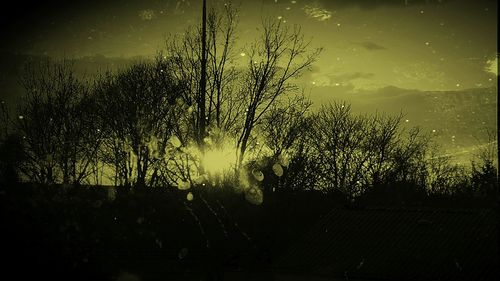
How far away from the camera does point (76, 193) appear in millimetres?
44375

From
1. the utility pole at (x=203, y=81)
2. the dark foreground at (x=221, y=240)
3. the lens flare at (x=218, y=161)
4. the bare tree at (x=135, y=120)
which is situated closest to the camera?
the dark foreground at (x=221, y=240)

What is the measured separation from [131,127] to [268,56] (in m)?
22.0

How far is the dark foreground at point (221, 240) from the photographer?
26.6 meters

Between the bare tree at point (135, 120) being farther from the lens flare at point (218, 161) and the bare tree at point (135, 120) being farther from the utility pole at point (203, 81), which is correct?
the utility pole at point (203, 81)

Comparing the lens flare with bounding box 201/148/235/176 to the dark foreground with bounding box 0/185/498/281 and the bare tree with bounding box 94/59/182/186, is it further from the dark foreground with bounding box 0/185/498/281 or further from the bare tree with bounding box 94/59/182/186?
the bare tree with bounding box 94/59/182/186

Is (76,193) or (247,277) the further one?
(76,193)

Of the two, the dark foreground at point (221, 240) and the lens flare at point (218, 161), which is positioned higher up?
the lens flare at point (218, 161)

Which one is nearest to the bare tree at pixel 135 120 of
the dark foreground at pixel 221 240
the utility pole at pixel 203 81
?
the dark foreground at pixel 221 240

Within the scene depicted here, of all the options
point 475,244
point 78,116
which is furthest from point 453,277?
point 78,116

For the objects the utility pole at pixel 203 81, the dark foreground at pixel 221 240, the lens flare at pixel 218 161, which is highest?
the utility pole at pixel 203 81

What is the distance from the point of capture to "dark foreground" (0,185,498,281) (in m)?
26.6

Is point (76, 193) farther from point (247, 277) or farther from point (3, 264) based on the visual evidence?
point (3, 264)

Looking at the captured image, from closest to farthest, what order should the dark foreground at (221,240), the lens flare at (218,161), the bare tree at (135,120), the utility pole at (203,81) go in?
1. the dark foreground at (221,240)
2. the utility pole at (203,81)
3. the lens flare at (218,161)
4. the bare tree at (135,120)

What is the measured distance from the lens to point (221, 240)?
43.5 m
